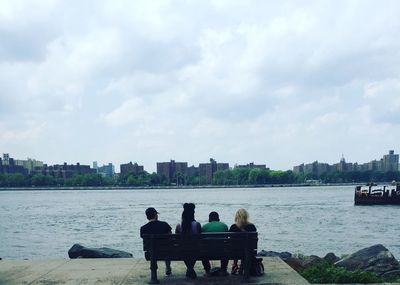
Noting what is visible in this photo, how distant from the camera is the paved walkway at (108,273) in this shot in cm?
995

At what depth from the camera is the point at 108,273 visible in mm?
10867

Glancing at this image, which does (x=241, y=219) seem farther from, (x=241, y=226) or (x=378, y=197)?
(x=378, y=197)

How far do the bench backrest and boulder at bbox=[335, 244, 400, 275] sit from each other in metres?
4.78

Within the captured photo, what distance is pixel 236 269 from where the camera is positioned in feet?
34.7

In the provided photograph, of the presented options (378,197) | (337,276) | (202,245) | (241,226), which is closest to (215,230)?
(241,226)

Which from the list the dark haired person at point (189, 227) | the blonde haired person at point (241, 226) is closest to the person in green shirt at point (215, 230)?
the blonde haired person at point (241, 226)

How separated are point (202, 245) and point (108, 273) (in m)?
2.19

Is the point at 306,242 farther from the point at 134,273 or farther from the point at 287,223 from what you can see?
the point at 134,273

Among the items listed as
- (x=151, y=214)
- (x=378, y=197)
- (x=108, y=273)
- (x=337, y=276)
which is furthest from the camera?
(x=378, y=197)

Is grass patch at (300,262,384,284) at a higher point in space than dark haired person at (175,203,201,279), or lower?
lower

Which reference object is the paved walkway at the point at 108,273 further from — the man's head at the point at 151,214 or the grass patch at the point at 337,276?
the man's head at the point at 151,214

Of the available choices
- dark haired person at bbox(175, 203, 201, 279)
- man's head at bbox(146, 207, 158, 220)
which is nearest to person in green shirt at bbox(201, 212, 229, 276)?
dark haired person at bbox(175, 203, 201, 279)

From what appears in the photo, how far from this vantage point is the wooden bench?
9.86 meters

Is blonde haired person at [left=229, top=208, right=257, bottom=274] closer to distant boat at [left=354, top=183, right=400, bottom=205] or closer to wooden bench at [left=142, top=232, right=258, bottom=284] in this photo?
wooden bench at [left=142, top=232, right=258, bottom=284]
